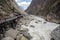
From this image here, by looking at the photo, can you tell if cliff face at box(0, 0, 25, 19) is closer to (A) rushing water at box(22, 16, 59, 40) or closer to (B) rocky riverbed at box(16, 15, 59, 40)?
(B) rocky riverbed at box(16, 15, 59, 40)

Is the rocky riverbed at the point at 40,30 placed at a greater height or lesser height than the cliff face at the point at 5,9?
lesser

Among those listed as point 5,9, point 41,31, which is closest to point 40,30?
point 41,31

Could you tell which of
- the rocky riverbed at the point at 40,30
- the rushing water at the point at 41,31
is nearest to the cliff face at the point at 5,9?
the rocky riverbed at the point at 40,30

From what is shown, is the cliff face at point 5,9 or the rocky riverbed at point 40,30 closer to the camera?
the rocky riverbed at point 40,30

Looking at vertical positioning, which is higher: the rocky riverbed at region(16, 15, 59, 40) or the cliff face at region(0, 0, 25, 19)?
the cliff face at region(0, 0, 25, 19)

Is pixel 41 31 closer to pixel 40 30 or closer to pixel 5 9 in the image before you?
pixel 40 30

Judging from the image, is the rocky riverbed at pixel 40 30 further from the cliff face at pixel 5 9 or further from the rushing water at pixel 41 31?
the cliff face at pixel 5 9

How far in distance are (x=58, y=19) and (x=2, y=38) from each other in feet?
51.4

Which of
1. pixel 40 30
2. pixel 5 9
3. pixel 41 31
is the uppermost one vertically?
pixel 5 9

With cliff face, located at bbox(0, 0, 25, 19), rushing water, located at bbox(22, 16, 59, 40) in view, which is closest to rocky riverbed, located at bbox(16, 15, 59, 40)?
rushing water, located at bbox(22, 16, 59, 40)

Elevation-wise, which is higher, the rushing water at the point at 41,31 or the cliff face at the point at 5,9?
the cliff face at the point at 5,9

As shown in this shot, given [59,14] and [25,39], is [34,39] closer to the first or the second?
[25,39]

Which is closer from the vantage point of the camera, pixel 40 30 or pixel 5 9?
pixel 5 9

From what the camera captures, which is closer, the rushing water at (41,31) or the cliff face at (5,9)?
the rushing water at (41,31)
